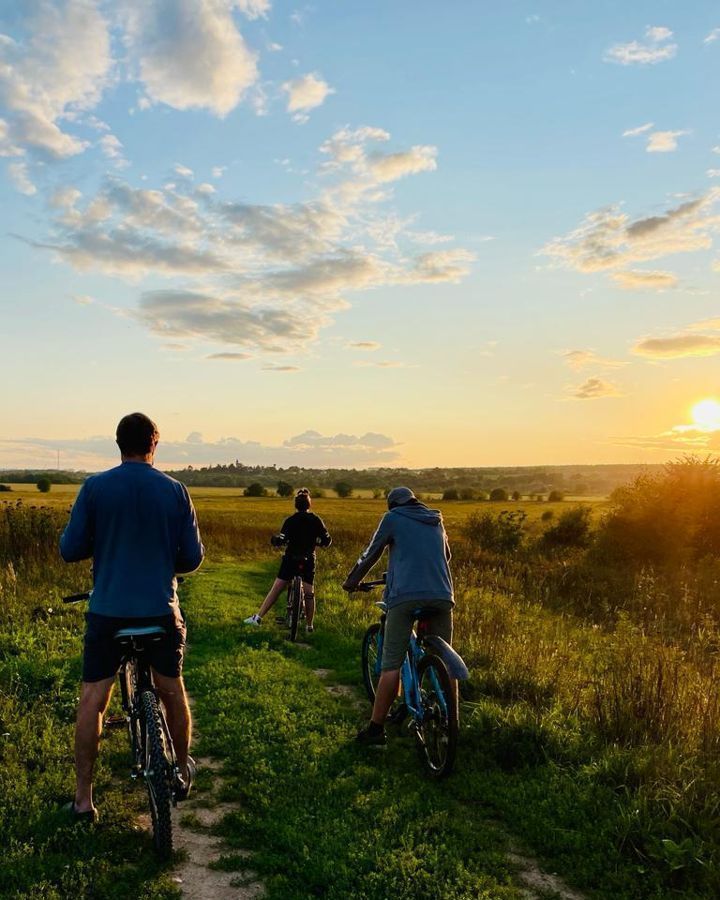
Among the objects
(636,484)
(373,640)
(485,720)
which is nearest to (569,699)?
(485,720)

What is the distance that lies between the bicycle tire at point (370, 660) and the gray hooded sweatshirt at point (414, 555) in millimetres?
1775

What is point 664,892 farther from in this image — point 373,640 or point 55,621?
point 55,621

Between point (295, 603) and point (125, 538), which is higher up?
point (125, 538)

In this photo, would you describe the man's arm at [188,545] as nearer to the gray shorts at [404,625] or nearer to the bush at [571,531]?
the gray shorts at [404,625]

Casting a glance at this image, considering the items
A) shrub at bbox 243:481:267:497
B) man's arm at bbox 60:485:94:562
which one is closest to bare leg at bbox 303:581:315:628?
man's arm at bbox 60:485:94:562

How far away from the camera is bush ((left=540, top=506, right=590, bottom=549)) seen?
3513 cm

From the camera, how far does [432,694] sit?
20.6 ft

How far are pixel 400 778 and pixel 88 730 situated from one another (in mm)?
2816

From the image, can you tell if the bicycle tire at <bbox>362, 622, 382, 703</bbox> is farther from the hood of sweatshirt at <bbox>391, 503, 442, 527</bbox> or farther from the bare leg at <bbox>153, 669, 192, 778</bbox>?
the bare leg at <bbox>153, 669, 192, 778</bbox>

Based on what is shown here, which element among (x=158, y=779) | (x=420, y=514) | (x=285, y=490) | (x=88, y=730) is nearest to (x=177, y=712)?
(x=158, y=779)

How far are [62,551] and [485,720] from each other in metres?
4.81

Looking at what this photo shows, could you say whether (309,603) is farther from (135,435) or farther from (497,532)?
(497,532)

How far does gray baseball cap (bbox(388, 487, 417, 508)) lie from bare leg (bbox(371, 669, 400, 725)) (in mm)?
1639

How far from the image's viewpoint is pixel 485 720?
7.19m
